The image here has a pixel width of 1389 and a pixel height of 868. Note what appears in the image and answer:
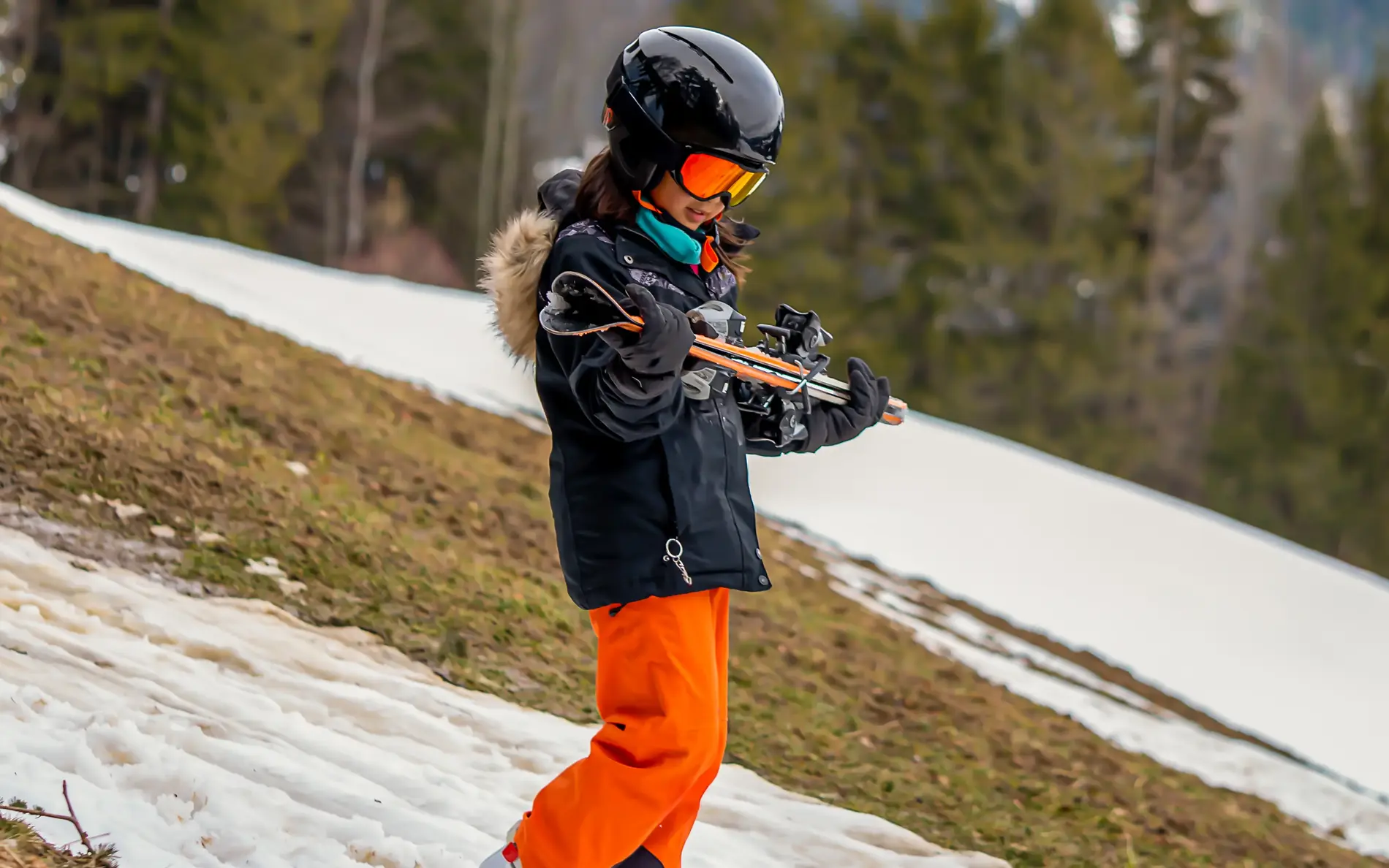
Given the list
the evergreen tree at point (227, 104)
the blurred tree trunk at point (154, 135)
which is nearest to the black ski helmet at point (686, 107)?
the evergreen tree at point (227, 104)

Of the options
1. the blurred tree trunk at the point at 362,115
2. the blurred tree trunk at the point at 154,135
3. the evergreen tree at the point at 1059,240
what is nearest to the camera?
the blurred tree trunk at the point at 154,135

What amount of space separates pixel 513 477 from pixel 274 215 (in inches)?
772

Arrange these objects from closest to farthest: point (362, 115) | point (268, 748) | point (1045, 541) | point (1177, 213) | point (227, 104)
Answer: point (268, 748), point (1045, 541), point (227, 104), point (362, 115), point (1177, 213)

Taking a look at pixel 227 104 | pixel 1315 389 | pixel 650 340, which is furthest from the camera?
pixel 1315 389

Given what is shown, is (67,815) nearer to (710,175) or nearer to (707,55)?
(710,175)

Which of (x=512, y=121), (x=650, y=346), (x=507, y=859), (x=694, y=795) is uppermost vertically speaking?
(x=512, y=121)

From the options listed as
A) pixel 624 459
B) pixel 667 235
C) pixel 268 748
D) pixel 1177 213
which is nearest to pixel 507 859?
pixel 624 459

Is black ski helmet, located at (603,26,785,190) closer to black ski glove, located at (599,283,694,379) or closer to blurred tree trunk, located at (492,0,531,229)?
black ski glove, located at (599,283,694,379)

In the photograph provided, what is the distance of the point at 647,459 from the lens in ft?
8.58

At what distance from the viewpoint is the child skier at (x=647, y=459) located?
101 inches

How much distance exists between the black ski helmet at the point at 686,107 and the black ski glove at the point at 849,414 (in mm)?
→ 634

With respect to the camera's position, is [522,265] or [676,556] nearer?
[676,556]

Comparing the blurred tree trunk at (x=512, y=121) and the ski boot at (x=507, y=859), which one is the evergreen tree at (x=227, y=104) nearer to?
the blurred tree trunk at (x=512, y=121)

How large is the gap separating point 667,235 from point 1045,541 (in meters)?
8.12
